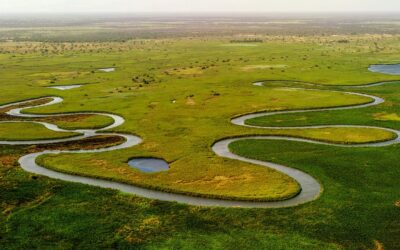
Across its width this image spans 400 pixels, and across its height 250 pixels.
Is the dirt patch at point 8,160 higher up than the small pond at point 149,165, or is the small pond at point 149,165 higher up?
the dirt patch at point 8,160

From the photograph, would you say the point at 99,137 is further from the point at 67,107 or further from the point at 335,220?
the point at 335,220

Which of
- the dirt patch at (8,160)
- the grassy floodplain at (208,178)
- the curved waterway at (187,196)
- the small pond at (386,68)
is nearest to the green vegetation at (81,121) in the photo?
the grassy floodplain at (208,178)

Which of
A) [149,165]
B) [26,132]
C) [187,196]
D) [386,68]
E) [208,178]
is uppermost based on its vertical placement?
[386,68]

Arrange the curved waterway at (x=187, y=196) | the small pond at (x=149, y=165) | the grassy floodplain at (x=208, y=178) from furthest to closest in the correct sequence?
the small pond at (x=149, y=165)
the curved waterway at (x=187, y=196)
the grassy floodplain at (x=208, y=178)

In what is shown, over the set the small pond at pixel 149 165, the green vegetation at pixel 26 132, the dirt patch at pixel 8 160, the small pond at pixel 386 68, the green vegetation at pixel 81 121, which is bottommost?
the small pond at pixel 149 165

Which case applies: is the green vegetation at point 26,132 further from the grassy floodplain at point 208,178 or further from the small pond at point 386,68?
the small pond at point 386,68

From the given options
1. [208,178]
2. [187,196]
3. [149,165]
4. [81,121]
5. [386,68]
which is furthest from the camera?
[386,68]

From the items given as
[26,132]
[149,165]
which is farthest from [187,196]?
[26,132]

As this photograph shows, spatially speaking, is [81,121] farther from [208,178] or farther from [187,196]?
[187,196]

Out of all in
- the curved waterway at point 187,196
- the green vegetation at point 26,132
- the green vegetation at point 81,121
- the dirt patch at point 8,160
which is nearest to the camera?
the curved waterway at point 187,196
